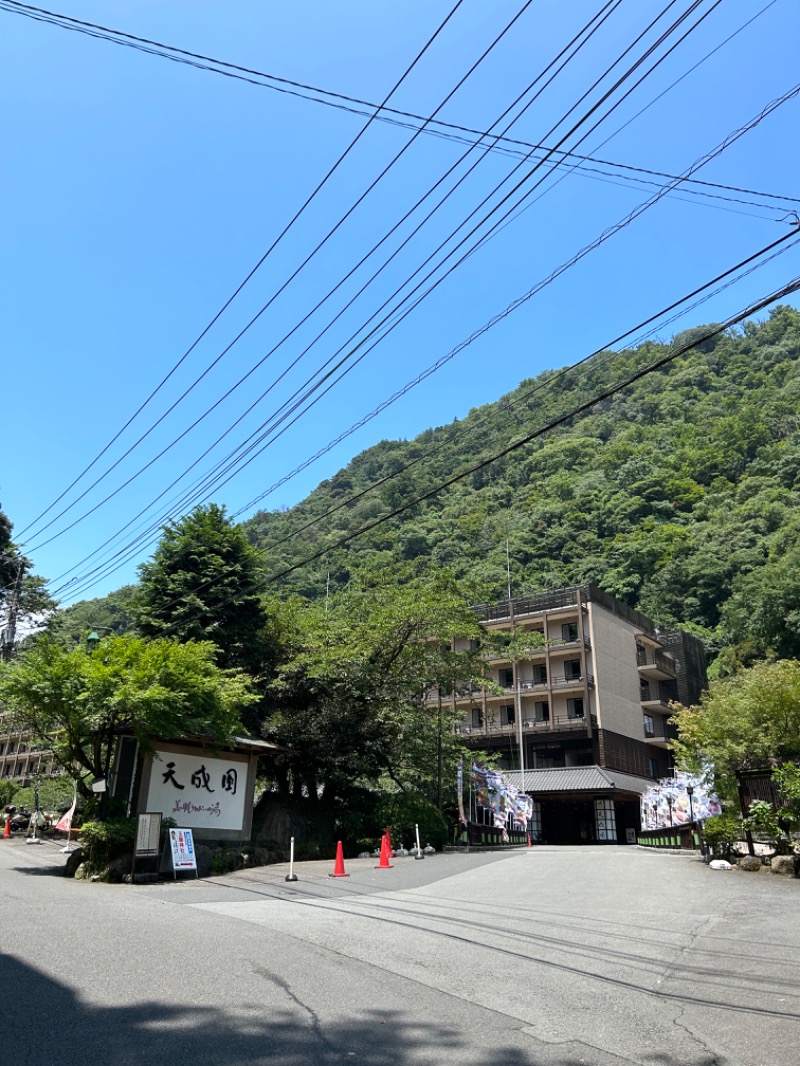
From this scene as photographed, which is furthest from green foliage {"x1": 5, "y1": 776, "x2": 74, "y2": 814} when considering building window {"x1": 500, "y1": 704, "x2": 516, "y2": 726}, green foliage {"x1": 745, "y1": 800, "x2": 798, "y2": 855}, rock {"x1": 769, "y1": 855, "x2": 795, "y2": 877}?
rock {"x1": 769, "y1": 855, "x2": 795, "y2": 877}

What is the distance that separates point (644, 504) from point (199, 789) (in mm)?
70659

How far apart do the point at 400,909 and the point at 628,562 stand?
66343 mm

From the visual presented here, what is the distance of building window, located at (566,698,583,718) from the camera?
149 feet

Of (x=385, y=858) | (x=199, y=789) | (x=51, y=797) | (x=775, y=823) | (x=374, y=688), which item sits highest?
(x=374, y=688)

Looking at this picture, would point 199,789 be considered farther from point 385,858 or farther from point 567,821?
point 567,821

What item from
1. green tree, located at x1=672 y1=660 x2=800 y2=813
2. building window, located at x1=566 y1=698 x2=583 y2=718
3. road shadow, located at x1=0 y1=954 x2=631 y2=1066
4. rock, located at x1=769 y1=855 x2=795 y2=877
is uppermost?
building window, located at x1=566 y1=698 x2=583 y2=718

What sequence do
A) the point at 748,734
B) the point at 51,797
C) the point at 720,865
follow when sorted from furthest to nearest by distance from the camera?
the point at 51,797
the point at 748,734
the point at 720,865

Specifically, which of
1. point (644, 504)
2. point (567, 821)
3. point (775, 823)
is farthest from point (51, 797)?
point (644, 504)

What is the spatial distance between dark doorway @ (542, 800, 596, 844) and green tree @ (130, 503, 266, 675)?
25.3 meters

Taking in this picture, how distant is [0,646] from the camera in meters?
25.9

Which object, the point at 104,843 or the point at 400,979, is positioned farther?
the point at 104,843

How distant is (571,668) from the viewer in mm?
46906

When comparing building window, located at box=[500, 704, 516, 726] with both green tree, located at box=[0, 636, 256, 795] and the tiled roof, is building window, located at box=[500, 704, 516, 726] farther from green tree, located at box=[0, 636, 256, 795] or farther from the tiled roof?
green tree, located at box=[0, 636, 256, 795]

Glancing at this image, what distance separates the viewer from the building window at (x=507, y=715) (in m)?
48.3
